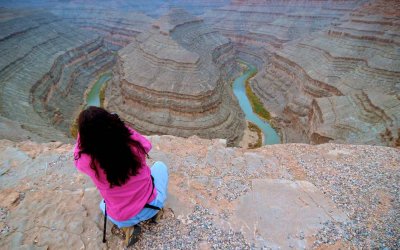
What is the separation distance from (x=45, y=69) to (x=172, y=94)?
17.7 meters

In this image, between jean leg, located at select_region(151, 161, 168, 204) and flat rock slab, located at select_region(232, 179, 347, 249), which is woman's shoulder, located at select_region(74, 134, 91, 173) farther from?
flat rock slab, located at select_region(232, 179, 347, 249)

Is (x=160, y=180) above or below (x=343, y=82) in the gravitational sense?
above

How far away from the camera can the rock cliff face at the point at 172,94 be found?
25.8 metres

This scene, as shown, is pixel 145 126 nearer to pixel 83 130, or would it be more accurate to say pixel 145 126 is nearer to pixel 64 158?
pixel 64 158

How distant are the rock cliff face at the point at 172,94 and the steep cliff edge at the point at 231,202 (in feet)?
53.4

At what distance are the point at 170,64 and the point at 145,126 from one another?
28.0ft

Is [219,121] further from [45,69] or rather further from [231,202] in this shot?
[45,69]

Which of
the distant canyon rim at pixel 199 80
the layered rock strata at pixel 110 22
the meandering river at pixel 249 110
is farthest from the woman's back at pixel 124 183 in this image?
the layered rock strata at pixel 110 22

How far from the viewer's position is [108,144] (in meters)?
3.94

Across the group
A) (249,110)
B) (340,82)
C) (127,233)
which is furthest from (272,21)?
(127,233)

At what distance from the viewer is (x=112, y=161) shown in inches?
162

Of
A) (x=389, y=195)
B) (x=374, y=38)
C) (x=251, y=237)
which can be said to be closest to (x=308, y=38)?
(x=374, y=38)

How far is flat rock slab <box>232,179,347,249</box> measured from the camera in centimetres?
551

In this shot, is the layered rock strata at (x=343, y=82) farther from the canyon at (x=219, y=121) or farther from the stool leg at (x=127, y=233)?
the stool leg at (x=127, y=233)
